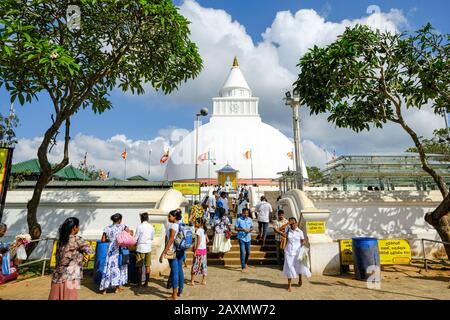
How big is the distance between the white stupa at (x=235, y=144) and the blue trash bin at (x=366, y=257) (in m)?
29.8

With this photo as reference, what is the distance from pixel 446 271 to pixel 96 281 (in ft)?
33.4

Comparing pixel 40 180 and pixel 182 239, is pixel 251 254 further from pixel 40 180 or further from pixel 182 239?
pixel 40 180

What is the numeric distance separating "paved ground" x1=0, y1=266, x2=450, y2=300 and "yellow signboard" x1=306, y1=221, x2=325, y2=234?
1330mm

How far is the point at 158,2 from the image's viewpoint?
7805mm

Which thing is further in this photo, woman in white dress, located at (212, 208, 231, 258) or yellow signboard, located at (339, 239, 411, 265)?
woman in white dress, located at (212, 208, 231, 258)

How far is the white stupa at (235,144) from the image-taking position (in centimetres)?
4003

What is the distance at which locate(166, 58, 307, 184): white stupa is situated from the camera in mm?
40031

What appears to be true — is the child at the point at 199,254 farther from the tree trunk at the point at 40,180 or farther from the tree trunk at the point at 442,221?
the tree trunk at the point at 442,221

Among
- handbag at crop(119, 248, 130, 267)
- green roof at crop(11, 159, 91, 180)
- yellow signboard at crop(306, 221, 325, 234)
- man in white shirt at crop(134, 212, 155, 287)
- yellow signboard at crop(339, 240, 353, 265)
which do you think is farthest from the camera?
green roof at crop(11, 159, 91, 180)

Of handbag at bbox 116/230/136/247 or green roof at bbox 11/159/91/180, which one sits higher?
green roof at bbox 11/159/91/180

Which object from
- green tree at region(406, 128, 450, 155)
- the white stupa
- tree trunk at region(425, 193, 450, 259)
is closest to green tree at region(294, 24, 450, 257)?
tree trunk at region(425, 193, 450, 259)

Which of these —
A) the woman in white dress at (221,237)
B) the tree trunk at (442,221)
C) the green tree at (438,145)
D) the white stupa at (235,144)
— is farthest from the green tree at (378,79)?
the white stupa at (235,144)

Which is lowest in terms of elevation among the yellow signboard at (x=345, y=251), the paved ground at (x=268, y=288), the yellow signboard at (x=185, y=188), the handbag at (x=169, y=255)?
the paved ground at (x=268, y=288)

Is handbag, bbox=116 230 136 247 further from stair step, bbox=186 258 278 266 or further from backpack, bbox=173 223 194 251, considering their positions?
stair step, bbox=186 258 278 266
